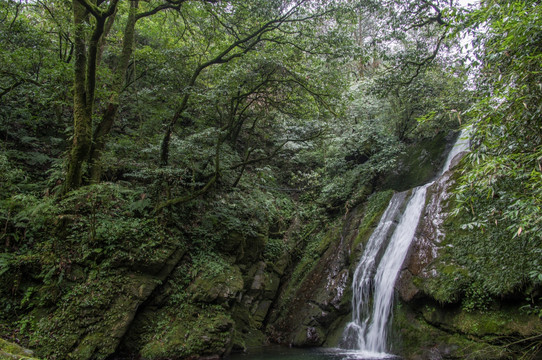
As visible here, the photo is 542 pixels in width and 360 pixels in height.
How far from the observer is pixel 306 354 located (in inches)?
304

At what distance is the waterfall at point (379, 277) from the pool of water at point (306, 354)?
0.76 ft

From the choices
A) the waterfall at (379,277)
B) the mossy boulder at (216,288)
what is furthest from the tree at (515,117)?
the mossy boulder at (216,288)

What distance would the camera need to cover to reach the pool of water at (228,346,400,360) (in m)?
7.05

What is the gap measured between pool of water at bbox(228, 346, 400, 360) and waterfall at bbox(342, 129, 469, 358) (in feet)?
0.76

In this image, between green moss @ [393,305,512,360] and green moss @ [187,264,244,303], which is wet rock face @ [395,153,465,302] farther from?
green moss @ [187,264,244,303]

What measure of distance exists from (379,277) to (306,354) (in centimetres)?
294

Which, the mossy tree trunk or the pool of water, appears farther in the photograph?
the pool of water

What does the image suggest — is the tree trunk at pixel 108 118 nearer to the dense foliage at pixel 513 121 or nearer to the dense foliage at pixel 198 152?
the dense foliage at pixel 198 152

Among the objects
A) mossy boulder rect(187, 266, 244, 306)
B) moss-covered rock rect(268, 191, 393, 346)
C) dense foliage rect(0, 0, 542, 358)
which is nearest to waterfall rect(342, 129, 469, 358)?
moss-covered rock rect(268, 191, 393, 346)

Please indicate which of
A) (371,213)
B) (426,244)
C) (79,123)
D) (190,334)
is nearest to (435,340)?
(426,244)

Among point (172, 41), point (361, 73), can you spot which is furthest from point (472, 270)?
point (361, 73)

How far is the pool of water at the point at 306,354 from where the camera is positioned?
7.05 meters

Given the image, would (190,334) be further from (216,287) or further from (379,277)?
(379,277)

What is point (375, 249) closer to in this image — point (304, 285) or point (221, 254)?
point (304, 285)
